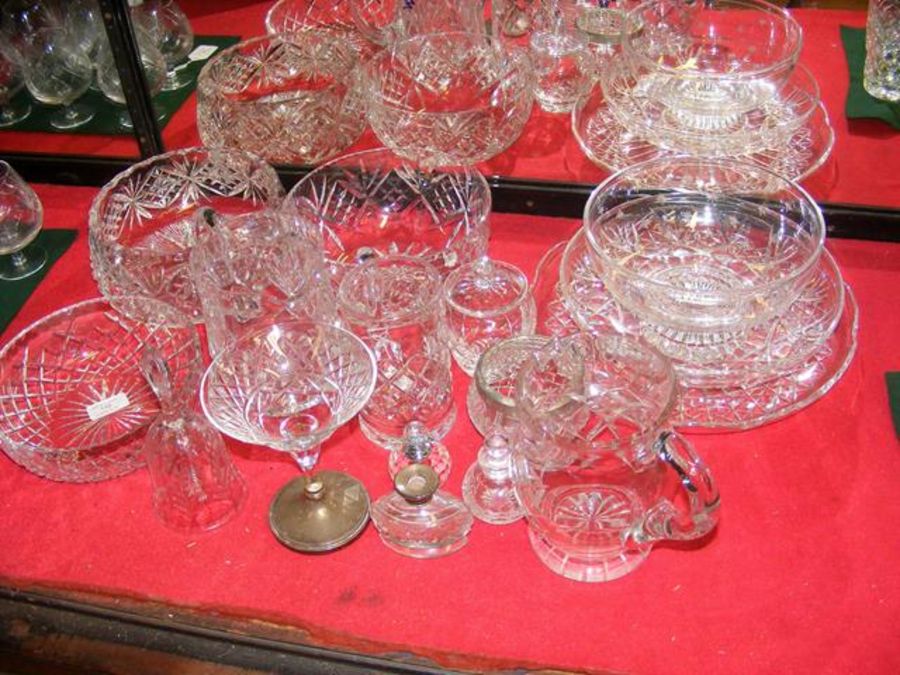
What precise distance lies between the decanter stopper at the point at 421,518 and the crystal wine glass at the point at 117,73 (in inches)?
32.7

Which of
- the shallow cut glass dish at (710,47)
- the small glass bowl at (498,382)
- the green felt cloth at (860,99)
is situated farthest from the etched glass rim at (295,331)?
the green felt cloth at (860,99)

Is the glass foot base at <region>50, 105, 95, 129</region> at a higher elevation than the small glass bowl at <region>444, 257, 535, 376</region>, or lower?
higher

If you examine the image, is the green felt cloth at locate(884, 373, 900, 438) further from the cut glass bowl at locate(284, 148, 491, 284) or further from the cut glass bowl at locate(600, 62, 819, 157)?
the cut glass bowl at locate(284, 148, 491, 284)

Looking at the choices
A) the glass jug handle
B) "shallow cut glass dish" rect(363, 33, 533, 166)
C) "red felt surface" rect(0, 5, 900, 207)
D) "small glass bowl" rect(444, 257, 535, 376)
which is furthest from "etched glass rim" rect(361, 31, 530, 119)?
the glass jug handle

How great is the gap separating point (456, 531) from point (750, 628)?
0.29 meters

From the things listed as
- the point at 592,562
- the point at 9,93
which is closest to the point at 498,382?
the point at 592,562

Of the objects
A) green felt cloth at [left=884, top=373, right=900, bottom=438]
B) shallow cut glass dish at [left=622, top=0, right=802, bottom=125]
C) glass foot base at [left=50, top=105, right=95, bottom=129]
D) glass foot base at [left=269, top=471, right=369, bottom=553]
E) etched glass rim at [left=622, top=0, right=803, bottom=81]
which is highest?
etched glass rim at [left=622, top=0, right=803, bottom=81]

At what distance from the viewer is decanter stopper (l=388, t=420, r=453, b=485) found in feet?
3.32

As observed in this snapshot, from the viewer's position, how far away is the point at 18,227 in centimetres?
136

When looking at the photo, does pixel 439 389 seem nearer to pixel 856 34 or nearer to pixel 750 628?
pixel 750 628

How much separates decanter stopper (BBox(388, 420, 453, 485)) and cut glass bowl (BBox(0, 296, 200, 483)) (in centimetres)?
24

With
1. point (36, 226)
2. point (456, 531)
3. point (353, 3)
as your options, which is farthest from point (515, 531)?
point (353, 3)

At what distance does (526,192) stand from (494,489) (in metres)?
0.50

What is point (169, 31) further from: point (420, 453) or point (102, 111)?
point (420, 453)
